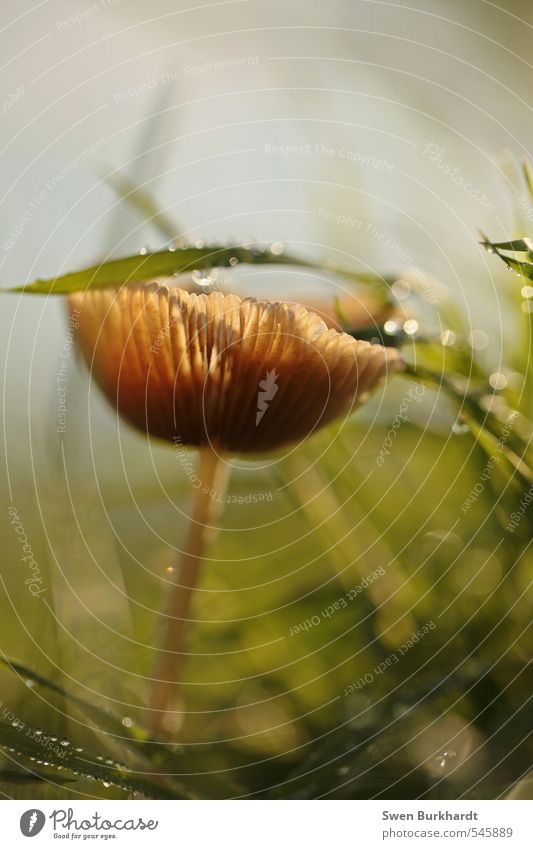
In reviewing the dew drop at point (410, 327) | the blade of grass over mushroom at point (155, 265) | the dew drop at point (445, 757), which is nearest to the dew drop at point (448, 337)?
the dew drop at point (410, 327)

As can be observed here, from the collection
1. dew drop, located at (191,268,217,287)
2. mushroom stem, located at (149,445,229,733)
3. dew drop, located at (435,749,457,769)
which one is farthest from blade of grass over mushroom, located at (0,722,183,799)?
dew drop, located at (191,268,217,287)

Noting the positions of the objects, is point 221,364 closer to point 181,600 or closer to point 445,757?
point 181,600

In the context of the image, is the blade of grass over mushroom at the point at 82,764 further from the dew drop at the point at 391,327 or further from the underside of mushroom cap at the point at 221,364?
the dew drop at the point at 391,327

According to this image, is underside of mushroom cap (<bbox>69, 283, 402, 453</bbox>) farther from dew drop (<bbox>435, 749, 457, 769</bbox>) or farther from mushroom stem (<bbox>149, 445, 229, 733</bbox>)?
dew drop (<bbox>435, 749, 457, 769</bbox>)

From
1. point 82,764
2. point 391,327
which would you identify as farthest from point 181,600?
point 391,327
